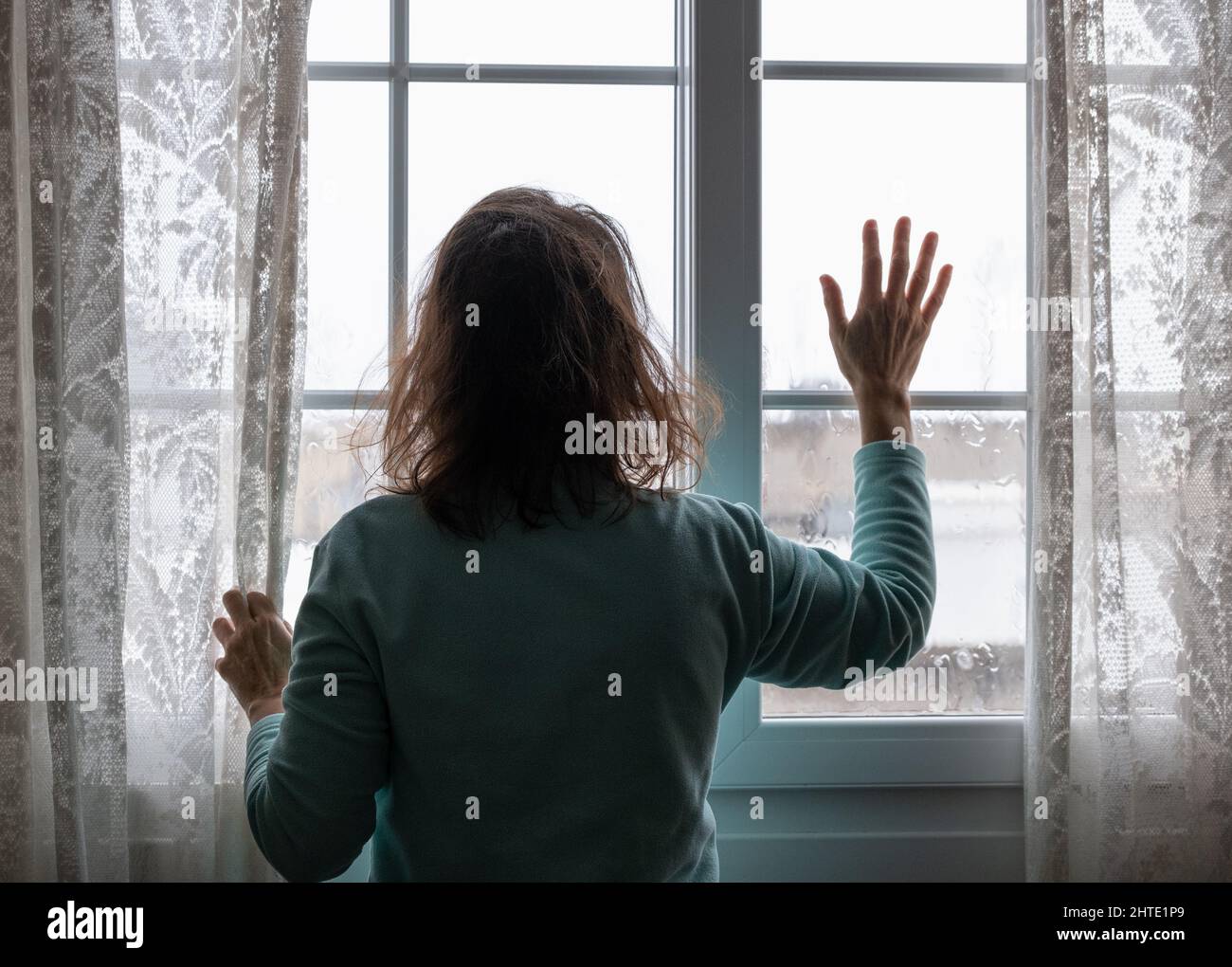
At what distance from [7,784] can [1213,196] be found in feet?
5.05

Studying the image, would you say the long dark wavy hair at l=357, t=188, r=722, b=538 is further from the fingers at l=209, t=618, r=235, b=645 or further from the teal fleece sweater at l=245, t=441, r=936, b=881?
the fingers at l=209, t=618, r=235, b=645

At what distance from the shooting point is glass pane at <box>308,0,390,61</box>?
3.91 ft

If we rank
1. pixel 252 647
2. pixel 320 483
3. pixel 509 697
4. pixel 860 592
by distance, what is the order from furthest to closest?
1. pixel 320 483
2. pixel 252 647
3. pixel 860 592
4. pixel 509 697

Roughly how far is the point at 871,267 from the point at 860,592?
1.38 feet

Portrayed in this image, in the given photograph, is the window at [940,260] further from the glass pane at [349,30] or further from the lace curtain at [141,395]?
the lace curtain at [141,395]

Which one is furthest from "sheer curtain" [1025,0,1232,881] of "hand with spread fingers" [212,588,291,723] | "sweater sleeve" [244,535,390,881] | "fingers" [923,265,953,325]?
"hand with spread fingers" [212,588,291,723]

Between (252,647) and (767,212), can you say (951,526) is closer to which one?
(767,212)

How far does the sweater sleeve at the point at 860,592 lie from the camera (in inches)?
32.9

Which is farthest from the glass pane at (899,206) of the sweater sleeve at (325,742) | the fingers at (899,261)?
the sweater sleeve at (325,742)

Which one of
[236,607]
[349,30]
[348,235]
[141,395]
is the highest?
[349,30]

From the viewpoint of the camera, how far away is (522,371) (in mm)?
770

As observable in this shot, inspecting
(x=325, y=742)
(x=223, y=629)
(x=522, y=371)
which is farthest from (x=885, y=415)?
(x=223, y=629)
